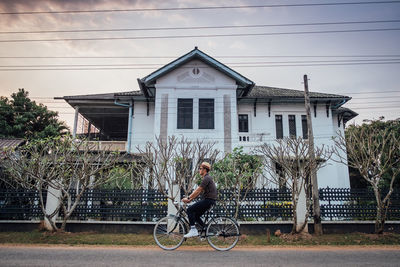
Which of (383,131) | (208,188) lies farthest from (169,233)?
(383,131)

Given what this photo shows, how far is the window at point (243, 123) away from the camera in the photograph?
730 inches

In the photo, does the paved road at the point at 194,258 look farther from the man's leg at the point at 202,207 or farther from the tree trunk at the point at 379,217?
the tree trunk at the point at 379,217

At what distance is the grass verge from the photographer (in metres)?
7.88

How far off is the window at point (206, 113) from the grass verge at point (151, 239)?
9226mm

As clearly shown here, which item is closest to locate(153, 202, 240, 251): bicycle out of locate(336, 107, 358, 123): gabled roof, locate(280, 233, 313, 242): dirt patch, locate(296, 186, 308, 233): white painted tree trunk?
locate(280, 233, 313, 242): dirt patch

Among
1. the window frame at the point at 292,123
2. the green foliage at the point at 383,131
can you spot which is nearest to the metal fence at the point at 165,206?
the green foliage at the point at 383,131

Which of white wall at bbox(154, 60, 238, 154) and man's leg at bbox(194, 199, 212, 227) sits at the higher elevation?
white wall at bbox(154, 60, 238, 154)

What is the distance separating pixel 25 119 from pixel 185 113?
60.8 ft

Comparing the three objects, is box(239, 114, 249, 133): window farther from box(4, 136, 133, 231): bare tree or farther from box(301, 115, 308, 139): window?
box(4, 136, 133, 231): bare tree

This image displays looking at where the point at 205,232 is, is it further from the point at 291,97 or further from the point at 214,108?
the point at 291,97

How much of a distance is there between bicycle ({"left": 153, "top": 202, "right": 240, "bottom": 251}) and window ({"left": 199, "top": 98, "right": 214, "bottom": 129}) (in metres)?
11.1

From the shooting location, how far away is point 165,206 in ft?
31.3

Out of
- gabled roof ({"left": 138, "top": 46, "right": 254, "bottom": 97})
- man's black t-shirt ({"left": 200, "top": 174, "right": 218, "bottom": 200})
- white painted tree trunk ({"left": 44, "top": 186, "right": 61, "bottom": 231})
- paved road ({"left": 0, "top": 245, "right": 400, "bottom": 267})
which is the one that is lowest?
paved road ({"left": 0, "top": 245, "right": 400, "bottom": 267})

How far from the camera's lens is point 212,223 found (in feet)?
20.2
